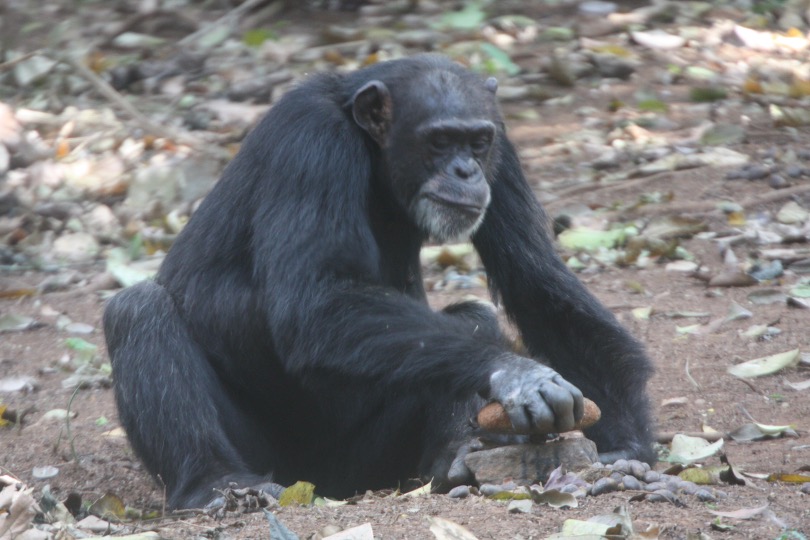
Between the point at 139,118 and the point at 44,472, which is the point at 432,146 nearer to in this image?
the point at 44,472

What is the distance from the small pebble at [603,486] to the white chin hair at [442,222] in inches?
58.0

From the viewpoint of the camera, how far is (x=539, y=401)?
4348 millimetres

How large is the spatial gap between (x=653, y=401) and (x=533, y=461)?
1888 millimetres

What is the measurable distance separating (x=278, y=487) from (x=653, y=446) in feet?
5.80

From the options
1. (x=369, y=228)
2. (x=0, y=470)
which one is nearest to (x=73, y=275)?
(x=0, y=470)

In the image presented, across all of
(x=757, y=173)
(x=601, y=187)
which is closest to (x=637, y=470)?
(x=601, y=187)

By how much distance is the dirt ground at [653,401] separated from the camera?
3.93 meters

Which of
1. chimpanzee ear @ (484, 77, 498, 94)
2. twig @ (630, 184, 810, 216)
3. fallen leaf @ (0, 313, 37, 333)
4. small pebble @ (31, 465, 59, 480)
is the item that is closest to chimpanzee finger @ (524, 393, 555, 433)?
chimpanzee ear @ (484, 77, 498, 94)

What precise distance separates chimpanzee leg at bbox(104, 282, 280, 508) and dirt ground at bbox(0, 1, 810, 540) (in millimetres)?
338

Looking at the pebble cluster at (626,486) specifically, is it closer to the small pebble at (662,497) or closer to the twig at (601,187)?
the small pebble at (662,497)

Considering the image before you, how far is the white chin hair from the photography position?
5.24 meters

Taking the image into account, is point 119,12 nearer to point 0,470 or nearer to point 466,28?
point 466,28

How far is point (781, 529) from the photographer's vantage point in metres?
3.79

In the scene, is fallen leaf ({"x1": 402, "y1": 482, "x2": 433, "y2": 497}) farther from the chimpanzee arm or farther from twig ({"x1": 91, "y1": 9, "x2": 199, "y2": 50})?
twig ({"x1": 91, "y1": 9, "x2": 199, "y2": 50})
